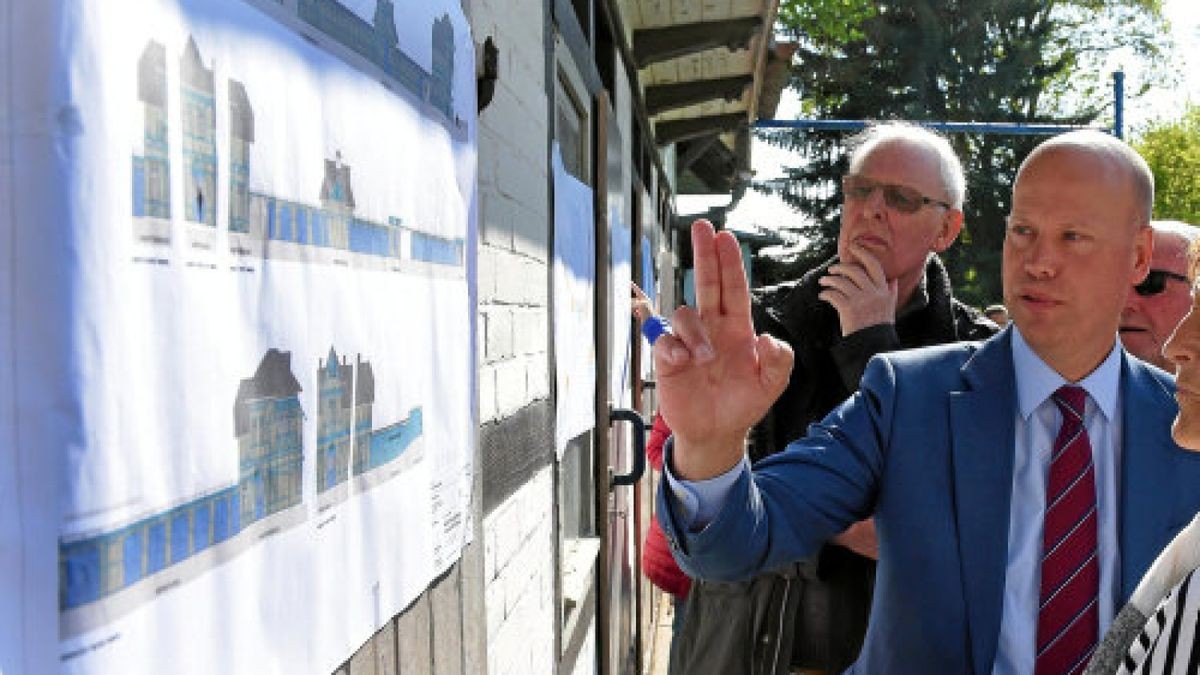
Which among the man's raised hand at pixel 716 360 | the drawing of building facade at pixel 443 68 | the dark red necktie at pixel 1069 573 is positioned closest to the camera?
the drawing of building facade at pixel 443 68

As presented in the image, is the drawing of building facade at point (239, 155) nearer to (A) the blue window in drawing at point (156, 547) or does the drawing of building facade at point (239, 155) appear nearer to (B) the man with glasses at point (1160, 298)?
(A) the blue window in drawing at point (156, 547)

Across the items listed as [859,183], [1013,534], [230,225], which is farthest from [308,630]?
[859,183]

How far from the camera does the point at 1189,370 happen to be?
164 centimetres

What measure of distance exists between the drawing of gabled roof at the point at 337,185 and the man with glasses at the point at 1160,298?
2.88 meters

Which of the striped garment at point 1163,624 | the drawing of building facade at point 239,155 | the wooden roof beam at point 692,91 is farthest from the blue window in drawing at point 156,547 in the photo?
the wooden roof beam at point 692,91

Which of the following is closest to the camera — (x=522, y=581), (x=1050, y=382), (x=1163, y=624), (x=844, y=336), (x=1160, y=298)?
(x=1163, y=624)

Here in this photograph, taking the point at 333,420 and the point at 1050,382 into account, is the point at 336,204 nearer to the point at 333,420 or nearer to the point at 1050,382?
the point at 333,420

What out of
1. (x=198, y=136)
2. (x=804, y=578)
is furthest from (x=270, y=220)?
(x=804, y=578)

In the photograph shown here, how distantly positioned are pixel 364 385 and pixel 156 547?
440 millimetres

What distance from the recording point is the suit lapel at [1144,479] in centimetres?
190

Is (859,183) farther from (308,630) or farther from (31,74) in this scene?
(31,74)

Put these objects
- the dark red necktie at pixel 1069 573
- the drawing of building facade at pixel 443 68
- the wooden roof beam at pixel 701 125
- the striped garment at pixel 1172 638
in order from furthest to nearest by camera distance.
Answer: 1. the wooden roof beam at pixel 701 125
2. the dark red necktie at pixel 1069 573
3. the drawing of building facade at pixel 443 68
4. the striped garment at pixel 1172 638

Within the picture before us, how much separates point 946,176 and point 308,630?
2.28m

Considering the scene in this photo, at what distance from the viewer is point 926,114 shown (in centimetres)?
2753
